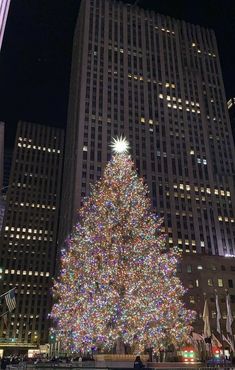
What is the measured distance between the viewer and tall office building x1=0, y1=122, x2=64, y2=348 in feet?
434

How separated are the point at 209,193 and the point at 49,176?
80831 millimetres

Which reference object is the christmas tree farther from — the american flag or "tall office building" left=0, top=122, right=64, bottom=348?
"tall office building" left=0, top=122, right=64, bottom=348

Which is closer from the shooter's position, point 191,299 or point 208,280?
point 191,299

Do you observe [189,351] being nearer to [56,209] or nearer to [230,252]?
[230,252]

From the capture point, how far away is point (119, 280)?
84.6 feet

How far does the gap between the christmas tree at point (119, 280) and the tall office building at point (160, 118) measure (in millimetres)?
56061

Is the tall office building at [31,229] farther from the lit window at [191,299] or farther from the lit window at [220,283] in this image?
the lit window at [220,283]

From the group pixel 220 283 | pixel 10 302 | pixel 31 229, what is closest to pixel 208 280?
pixel 220 283

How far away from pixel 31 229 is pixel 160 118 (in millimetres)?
75056

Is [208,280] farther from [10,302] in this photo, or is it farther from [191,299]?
[10,302]

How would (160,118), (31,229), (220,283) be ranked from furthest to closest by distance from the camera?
→ 1. (31,229)
2. (160,118)
3. (220,283)

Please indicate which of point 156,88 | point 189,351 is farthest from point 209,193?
point 189,351

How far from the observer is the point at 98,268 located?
27.2 m

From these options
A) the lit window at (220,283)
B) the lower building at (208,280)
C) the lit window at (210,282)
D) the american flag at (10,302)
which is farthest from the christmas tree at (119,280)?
the lit window at (220,283)
